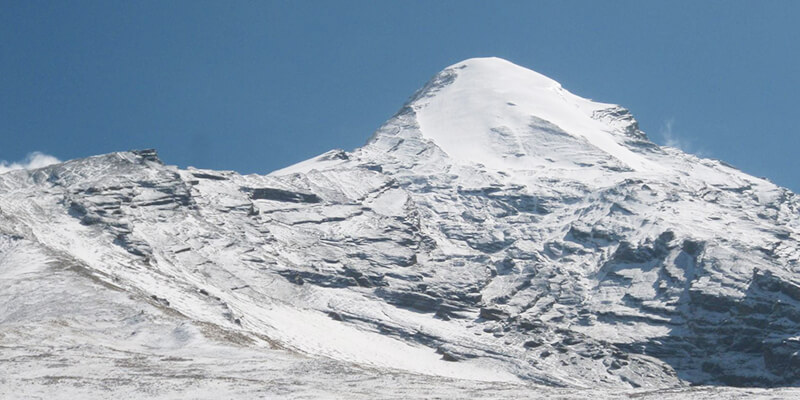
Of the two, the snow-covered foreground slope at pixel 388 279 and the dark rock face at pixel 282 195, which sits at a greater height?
the dark rock face at pixel 282 195

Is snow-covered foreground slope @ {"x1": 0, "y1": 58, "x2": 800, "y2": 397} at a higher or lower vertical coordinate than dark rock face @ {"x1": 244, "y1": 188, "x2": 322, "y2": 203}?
lower

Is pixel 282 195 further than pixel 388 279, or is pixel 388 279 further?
pixel 282 195

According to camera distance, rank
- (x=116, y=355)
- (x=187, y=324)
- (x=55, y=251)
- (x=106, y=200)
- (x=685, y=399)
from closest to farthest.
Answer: (x=685, y=399)
(x=116, y=355)
(x=187, y=324)
(x=55, y=251)
(x=106, y=200)

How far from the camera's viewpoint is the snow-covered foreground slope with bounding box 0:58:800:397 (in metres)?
105

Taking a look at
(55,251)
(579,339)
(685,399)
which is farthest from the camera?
(579,339)

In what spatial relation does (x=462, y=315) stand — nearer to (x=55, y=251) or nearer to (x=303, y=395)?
(x=55, y=251)

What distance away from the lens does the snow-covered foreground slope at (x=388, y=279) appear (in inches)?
4141

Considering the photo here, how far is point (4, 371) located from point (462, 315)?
8811cm

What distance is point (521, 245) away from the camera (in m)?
183

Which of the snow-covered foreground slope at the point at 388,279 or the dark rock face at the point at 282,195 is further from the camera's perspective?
the dark rock face at the point at 282,195

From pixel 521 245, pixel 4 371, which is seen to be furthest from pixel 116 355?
pixel 521 245

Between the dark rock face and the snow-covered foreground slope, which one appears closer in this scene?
the snow-covered foreground slope

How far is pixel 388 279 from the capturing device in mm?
157125

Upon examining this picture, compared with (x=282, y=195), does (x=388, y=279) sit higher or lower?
lower
